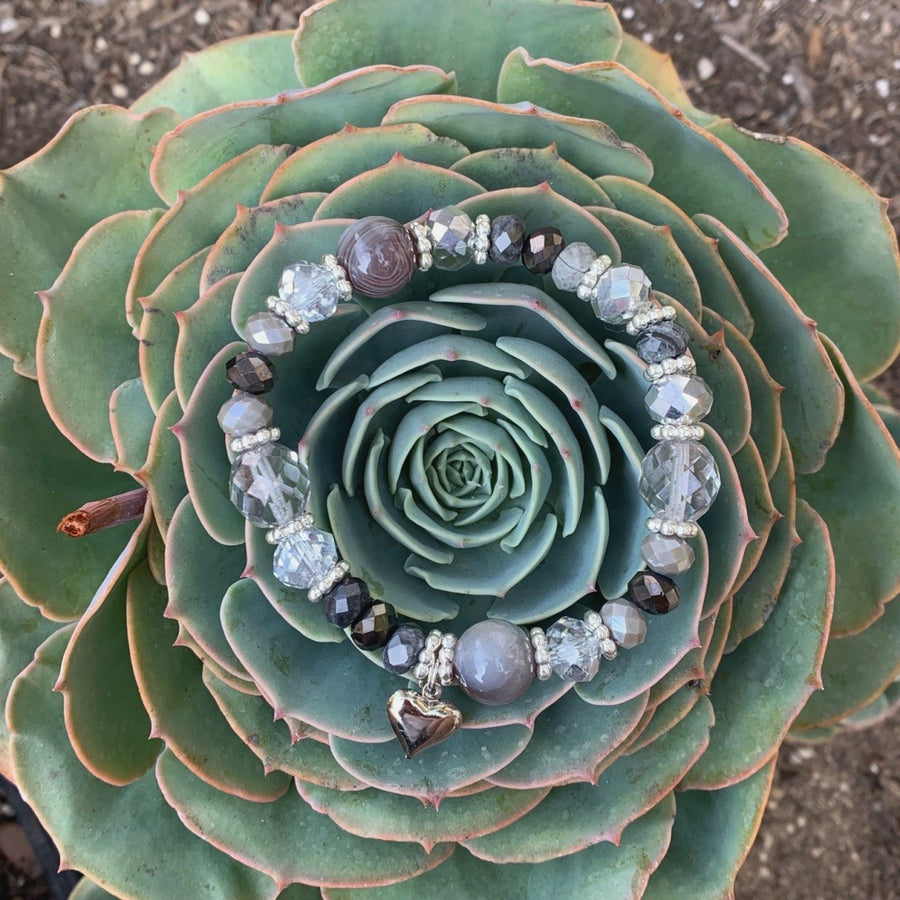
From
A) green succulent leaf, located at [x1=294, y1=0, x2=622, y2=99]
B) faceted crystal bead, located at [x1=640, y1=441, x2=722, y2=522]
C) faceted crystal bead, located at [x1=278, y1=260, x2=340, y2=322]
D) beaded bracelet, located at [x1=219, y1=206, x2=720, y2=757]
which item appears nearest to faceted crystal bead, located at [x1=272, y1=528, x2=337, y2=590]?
beaded bracelet, located at [x1=219, y1=206, x2=720, y2=757]

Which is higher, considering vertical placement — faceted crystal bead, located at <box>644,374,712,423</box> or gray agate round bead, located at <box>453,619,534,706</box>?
faceted crystal bead, located at <box>644,374,712,423</box>

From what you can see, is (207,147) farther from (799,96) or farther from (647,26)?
(799,96)

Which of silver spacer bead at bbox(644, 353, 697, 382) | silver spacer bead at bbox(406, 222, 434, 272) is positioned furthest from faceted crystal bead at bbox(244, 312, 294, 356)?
silver spacer bead at bbox(644, 353, 697, 382)

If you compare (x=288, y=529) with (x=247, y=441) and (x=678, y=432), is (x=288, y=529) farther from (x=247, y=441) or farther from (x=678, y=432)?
(x=678, y=432)

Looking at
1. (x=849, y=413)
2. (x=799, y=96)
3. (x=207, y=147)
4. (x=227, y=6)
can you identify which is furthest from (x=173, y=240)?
(x=799, y=96)

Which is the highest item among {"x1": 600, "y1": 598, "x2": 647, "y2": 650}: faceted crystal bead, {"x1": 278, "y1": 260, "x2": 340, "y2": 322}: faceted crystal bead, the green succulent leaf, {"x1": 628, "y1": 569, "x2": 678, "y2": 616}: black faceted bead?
A: the green succulent leaf

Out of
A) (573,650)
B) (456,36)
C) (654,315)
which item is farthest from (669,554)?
(456,36)

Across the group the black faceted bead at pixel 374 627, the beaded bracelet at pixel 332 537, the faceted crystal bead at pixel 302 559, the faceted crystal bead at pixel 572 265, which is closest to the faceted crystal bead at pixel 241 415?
the beaded bracelet at pixel 332 537

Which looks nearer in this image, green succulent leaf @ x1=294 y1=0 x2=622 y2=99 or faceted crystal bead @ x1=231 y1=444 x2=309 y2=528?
faceted crystal bead @ x1=231 y1=444 x2=309 y2=528

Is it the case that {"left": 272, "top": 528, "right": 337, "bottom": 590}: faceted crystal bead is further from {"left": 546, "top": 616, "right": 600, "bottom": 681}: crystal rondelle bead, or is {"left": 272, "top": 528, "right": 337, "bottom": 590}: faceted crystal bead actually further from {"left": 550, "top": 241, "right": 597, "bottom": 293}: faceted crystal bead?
{"left": 550, "top": 241, "right": 597, "bottom": 293}: faceted crystal bead
